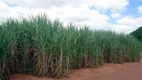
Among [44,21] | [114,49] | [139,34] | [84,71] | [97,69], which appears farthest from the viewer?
[139,34]

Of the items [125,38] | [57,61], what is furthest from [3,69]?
[125,38]

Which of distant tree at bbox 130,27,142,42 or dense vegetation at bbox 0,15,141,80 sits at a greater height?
distant tree at bbox 130,27,142,42

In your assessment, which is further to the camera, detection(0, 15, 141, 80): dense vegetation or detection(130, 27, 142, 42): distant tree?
detection(130, 27, 142, 42): distant tree

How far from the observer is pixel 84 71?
28.2 feet

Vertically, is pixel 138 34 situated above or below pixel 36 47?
above

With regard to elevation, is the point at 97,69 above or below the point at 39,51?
below

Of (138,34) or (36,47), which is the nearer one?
(36,47)

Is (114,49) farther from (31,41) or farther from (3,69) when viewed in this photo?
(3,69)

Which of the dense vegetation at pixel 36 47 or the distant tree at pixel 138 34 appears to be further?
the distant tree at pixel 138 34

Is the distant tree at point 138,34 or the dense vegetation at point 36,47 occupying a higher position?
the distant tree at point 138,34

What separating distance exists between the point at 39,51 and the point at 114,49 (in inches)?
219

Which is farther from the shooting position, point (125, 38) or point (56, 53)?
point (125, 38)

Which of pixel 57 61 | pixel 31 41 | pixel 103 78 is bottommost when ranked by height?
pixel 103 78

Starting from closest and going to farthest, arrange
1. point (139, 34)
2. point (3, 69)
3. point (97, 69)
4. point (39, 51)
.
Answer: point (3, 69) < point (39, 51) < point (97, 69) < point (139, 34)
